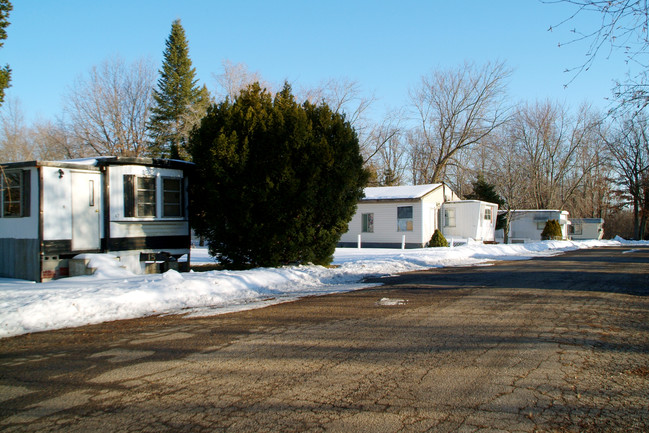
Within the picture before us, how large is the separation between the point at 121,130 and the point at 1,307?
120ft

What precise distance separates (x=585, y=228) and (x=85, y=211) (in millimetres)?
54634

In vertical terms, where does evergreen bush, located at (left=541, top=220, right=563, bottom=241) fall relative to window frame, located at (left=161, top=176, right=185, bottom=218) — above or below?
below

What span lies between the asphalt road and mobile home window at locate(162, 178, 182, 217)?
23.5 ft

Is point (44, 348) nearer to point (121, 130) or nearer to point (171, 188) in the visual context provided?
point (171, 188)

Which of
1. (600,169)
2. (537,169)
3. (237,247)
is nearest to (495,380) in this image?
(237,247)

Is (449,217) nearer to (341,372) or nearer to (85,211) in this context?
(85,211)

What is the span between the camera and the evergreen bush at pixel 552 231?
134ft

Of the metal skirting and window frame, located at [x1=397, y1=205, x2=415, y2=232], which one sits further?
window frame, located at [x1=397, y1=205, x2=415, y2=232]

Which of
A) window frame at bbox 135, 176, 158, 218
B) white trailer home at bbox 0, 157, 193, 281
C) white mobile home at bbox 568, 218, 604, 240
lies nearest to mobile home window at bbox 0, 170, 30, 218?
white trailer home at bbox 0, 157, 193, 281

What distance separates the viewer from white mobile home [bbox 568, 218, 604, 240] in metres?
53.2

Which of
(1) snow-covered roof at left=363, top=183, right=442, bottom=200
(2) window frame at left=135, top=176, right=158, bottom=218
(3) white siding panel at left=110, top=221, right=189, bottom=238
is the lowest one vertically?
(3) white siding panel at left=110, top=221, right=189, bottom=238

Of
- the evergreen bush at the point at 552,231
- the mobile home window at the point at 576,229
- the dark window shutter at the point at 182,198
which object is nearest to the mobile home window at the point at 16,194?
the dark window shutter at the point at 182,198

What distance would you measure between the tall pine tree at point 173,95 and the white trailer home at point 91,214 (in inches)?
967

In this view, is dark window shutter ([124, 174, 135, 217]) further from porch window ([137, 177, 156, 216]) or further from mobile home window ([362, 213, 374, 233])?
mobile home window ([362, 213, 374, 233])
